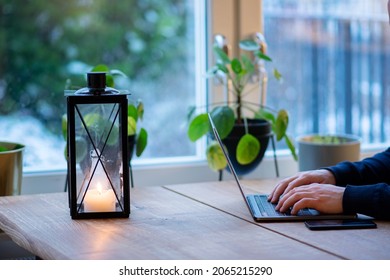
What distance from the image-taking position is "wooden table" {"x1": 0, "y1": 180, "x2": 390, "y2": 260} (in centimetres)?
141

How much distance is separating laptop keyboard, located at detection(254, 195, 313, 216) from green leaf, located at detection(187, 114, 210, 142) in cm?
47

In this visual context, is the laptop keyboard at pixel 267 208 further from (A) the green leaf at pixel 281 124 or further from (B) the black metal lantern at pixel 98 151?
(A) the green leaf at pixel 281 124

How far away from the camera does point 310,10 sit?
2766mm

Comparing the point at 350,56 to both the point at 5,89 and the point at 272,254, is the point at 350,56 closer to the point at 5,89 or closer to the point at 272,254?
the point at 5,89

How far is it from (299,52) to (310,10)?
16 centimetres

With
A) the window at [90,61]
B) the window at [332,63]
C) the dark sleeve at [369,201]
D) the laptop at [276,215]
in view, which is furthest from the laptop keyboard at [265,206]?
the window at [332,63]

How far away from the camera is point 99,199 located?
1.69m

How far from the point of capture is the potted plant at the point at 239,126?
2.23m

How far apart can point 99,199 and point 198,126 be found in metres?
0.67

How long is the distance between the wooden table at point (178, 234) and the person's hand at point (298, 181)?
87 millimetres

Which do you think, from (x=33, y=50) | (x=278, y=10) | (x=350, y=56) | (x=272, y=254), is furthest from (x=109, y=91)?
(x=350, y=56)

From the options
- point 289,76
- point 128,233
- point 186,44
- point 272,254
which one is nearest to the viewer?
point 272,254

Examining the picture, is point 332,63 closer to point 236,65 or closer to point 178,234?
point 236,65

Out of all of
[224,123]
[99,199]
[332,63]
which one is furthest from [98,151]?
[332,63]
